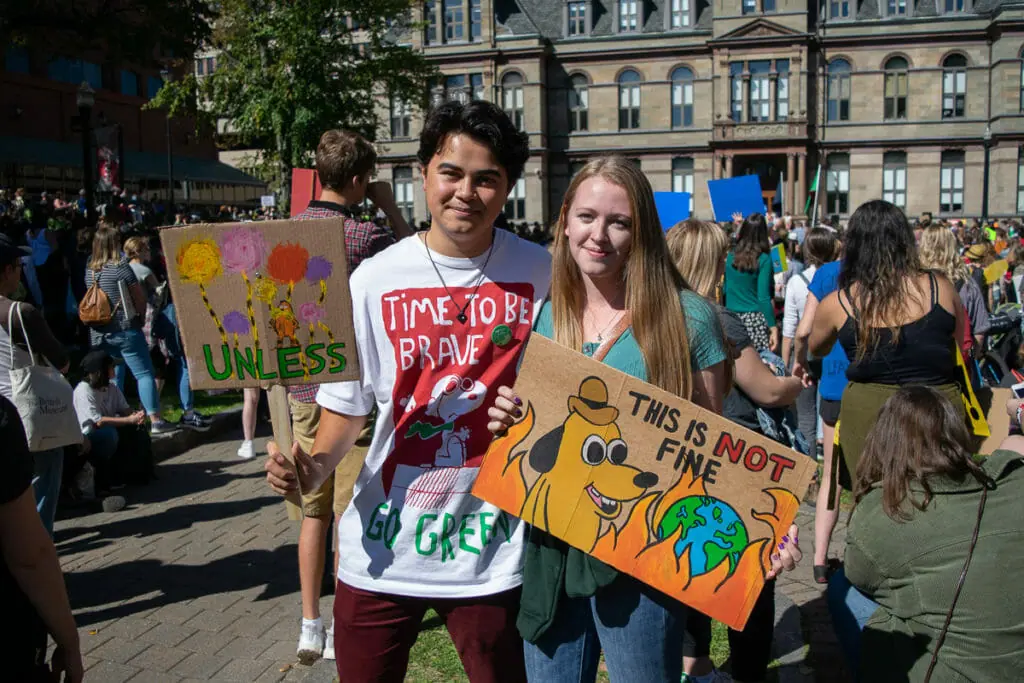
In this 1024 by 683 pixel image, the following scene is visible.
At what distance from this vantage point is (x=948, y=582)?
2.85 meters

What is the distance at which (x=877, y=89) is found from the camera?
42.0 meters

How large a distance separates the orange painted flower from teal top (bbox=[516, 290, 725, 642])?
73 centimetres

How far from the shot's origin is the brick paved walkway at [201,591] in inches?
162

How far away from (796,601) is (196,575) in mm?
3497


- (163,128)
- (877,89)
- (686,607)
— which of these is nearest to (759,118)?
(877,89)

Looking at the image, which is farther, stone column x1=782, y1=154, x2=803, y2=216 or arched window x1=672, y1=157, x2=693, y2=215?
arched window x1=672, y1=157, x2=693, y2=215

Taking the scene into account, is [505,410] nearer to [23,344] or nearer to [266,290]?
[266,290]

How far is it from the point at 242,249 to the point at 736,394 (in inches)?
103

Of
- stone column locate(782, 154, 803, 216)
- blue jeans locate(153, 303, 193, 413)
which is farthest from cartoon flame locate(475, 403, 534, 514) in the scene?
stone column locate(782, 154, 803, 216)

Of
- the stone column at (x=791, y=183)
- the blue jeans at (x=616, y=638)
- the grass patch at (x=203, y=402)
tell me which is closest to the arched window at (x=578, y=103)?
the stone column at (x=791, y=183)

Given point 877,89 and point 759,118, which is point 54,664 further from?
point 877,89

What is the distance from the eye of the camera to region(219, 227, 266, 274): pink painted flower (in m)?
2.42

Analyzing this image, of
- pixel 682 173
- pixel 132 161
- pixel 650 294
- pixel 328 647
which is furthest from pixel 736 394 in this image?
pixel 132 161

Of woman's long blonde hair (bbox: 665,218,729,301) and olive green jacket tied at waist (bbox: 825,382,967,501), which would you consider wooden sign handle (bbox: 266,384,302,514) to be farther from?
olive green jacket tied at waist (bbox: 825,382,967,501)
